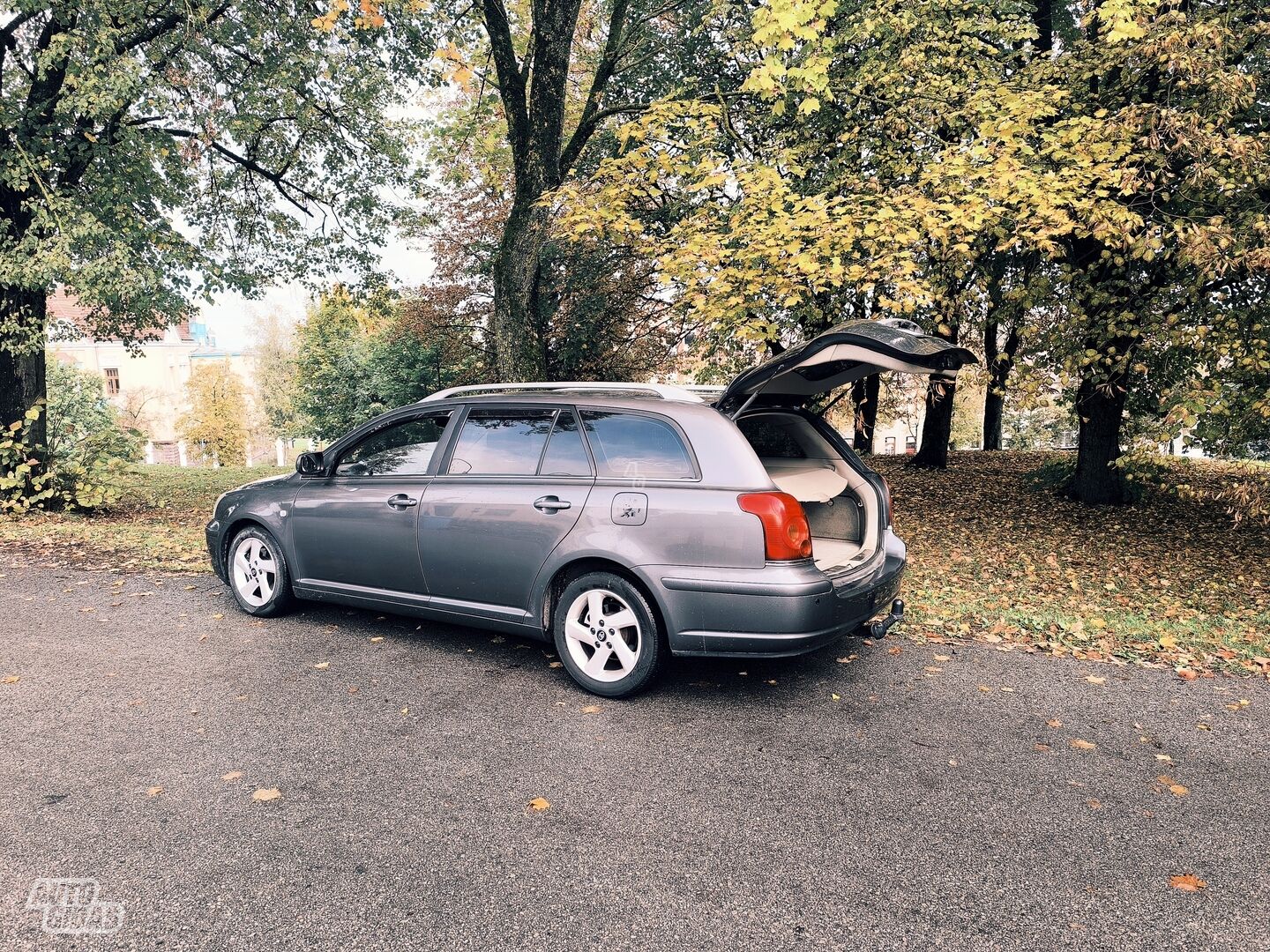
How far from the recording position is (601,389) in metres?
4.87

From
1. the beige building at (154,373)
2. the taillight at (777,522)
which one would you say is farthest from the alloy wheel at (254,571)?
the beige building at (154,373)

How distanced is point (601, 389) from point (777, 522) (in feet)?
4.83

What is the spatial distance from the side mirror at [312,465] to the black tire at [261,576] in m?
0.58

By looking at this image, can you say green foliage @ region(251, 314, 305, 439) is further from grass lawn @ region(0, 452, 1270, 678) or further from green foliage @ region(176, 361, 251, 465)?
grass lawn @ region(0, 452, 1270, 678)

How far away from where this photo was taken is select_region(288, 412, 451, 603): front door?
202 inches

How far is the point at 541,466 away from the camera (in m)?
4.70

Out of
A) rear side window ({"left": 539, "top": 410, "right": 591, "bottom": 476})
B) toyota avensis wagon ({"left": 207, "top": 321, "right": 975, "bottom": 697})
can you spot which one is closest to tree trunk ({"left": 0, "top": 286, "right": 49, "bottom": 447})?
toyota avensis wagon ({"left": 207, "top": 321, "right": 975, "bottom": 697})

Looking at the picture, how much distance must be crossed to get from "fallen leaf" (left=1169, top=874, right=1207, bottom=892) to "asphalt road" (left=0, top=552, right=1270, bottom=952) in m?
0.03

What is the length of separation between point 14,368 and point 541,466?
10524 mm

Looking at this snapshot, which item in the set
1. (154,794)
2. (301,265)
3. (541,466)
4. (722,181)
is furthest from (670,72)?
(154,794)

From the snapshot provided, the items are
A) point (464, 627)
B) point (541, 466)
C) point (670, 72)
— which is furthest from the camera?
point (670, 72)

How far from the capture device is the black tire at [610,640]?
167 inches

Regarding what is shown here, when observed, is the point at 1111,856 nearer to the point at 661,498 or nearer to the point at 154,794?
the point at 661,498

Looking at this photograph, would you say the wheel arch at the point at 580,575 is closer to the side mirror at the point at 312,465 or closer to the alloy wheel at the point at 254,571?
the side mirror at the point at 312,465
